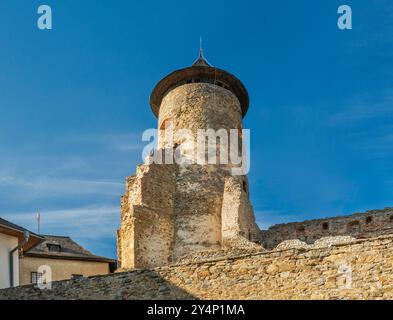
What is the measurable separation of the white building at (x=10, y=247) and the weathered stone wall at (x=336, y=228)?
1485 cm

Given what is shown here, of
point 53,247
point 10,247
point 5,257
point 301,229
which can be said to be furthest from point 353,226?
point 5,257

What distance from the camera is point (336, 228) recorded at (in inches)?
1177

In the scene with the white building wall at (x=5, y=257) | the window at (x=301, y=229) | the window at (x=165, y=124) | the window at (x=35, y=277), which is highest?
the window at (x=165, y=124)

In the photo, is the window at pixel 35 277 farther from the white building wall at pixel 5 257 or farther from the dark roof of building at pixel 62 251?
the white building wall at pixel 5 257

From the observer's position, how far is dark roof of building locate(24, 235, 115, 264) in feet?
87.3

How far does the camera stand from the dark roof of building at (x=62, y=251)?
26609 mm

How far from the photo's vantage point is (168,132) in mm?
28453

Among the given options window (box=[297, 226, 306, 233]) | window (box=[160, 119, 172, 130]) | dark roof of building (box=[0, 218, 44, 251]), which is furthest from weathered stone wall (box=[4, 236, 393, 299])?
window (box=[297, 226, 306, 233])

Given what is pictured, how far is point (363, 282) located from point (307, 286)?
132cm

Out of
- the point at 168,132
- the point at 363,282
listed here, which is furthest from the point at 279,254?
the point at 168,132

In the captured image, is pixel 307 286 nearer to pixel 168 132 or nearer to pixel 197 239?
pixel 197 239

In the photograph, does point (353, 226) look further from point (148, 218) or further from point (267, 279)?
point (267, 279)

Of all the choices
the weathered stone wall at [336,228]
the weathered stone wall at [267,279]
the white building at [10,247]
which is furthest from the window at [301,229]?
the weathered stone wall at [267,279]

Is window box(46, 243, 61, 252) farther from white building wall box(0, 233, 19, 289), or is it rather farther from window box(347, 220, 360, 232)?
window box(347, 220, 360, 232)
